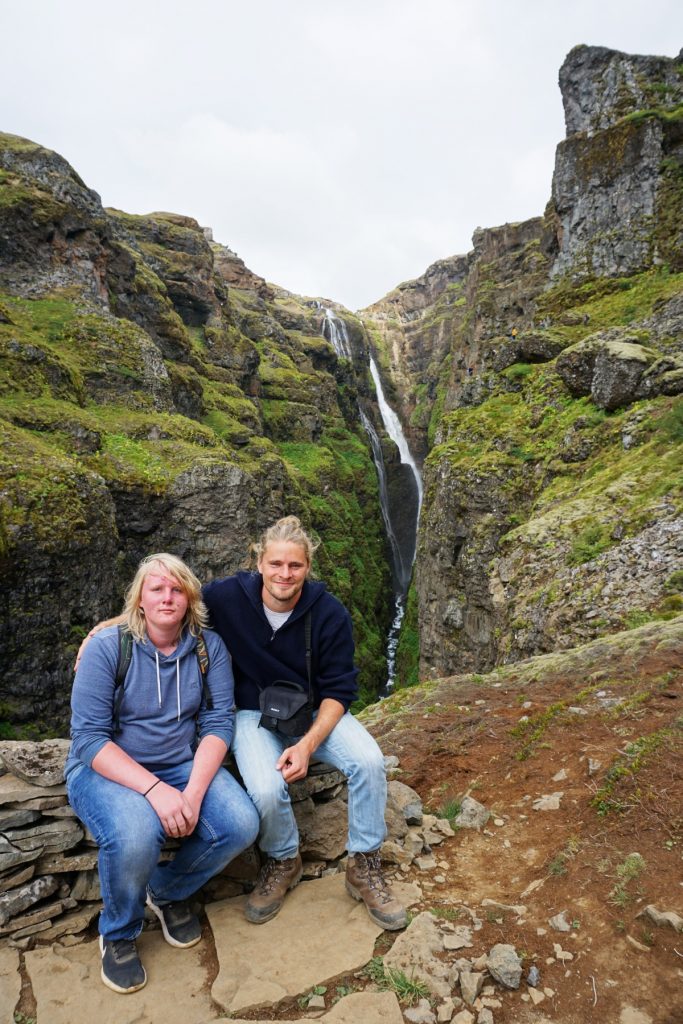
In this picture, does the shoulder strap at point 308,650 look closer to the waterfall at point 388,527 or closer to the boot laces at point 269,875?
the boot laces at point 269,875

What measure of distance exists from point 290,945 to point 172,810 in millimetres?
1261

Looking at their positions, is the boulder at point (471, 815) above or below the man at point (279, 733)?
below

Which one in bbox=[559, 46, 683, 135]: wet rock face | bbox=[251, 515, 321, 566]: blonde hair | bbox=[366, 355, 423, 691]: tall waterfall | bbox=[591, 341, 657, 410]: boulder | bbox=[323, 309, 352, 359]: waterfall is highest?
bbox=[323, 309, 352, 359]: waterfall

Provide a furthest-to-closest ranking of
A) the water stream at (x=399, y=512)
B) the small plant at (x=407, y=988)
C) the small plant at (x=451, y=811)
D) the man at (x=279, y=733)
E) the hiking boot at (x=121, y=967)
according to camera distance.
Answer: the water stream at (x=399, y=512) → the small plant at (x=451, y=811) → the man at (x=279, y=733) → the hiking boot at (x=121, y=967) → the small plant at (x=407, y=988)

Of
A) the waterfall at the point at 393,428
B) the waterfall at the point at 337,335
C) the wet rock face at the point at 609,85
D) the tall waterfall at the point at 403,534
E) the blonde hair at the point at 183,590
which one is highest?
the waterfall at the point at 337,335

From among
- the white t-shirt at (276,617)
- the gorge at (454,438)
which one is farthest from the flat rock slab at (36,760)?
the gorge at (454,438)

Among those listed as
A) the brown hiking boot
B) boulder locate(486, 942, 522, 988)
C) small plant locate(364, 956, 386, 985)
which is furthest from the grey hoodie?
boulder locate(486, 942, 522, 988)

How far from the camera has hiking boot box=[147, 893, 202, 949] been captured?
3.75 metres

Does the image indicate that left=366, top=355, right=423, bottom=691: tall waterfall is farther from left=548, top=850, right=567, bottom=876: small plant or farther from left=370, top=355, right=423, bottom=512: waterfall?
left=548, top=850, right=567, bottom=876: small plant

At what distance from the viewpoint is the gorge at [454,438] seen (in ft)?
42.2

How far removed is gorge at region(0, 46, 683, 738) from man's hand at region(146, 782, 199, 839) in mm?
8560

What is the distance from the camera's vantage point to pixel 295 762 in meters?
4.04

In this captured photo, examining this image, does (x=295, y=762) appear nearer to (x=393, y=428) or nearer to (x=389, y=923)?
(x=389, y=923)

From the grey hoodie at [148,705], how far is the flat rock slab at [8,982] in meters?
1.21
